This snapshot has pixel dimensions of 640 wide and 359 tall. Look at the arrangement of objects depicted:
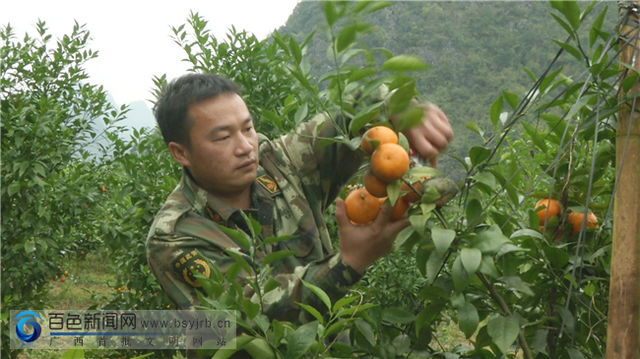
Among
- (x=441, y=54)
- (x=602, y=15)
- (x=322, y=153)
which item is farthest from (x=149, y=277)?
(x=441, y=54)

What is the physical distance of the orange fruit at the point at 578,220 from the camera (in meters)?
1.59

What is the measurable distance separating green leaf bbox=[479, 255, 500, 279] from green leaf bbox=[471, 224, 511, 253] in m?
0.01

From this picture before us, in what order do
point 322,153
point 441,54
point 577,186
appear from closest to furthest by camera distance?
point 577,186, point 322,153, point 441,54

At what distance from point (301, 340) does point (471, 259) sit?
0.34m

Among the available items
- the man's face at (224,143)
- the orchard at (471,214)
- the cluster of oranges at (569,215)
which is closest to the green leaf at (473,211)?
the orchard at (471,214)

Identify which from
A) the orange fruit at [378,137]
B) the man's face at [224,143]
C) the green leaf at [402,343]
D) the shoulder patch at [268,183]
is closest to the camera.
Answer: the orange fruit at [378,137]

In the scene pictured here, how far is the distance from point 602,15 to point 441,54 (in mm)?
17168

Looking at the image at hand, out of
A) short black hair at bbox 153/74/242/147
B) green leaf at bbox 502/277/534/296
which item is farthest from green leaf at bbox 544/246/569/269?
short black hair at bbox 153/74/242/147

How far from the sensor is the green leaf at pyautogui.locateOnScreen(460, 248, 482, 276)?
1264mm

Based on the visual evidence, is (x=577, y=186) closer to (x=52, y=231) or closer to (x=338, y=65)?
(x=338, y=65)

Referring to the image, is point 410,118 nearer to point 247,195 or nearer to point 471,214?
point 471,214

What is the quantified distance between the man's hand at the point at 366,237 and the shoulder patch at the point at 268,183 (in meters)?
0.51

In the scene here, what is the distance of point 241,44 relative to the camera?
3145 mm

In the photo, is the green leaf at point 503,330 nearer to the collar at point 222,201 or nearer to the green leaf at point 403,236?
the green leaf at point 403,236
